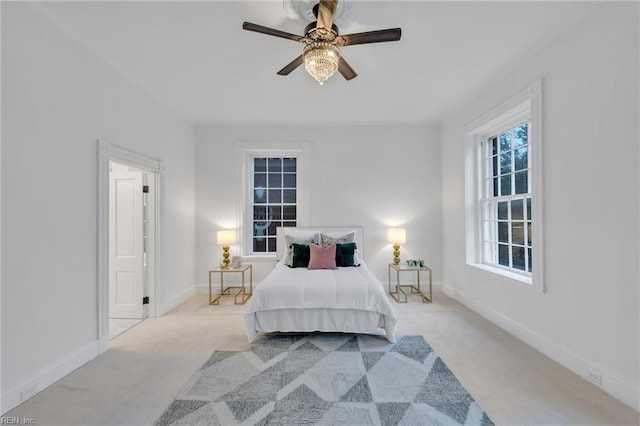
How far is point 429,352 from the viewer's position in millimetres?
2553

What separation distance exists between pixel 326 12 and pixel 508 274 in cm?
320

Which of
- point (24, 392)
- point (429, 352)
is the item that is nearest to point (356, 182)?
point (429, 352)

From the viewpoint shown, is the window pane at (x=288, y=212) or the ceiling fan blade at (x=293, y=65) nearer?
the ceiling fan blade at (x=293, y=65)

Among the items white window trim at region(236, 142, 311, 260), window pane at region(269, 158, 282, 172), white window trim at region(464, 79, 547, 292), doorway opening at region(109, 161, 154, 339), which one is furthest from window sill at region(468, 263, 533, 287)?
doorway opening at region(109, 161, 154, 339)

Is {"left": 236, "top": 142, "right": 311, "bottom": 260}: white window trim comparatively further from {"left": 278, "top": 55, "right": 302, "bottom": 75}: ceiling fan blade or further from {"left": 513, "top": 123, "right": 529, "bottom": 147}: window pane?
{"left": 513, "top": 123, "right": 529, "bottom": 147}: window pane

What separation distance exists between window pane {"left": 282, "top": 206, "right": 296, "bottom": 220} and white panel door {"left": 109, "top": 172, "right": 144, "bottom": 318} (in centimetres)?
210

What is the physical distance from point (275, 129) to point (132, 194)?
231 centimetres

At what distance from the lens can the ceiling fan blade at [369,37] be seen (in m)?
1.82

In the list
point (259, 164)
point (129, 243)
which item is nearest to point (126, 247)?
point (129, 243)

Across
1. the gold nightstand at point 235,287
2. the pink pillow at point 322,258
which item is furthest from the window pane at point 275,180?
the pink pillow at point 322,258

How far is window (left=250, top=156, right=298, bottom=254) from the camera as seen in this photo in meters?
4.77

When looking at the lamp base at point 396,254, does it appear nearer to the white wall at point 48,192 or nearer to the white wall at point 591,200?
the white wall at point 591,200

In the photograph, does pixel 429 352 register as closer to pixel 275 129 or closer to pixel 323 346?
pixel 323 346

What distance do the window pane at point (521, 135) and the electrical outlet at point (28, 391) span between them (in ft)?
15.9
